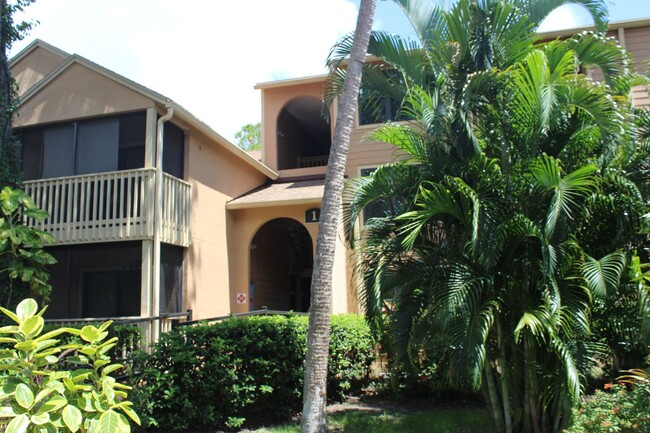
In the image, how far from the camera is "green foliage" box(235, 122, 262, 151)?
42.4m

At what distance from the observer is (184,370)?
301 inches

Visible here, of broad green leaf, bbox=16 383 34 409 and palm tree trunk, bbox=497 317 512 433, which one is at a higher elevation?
broad green leaf, bbox=16 383 34 409

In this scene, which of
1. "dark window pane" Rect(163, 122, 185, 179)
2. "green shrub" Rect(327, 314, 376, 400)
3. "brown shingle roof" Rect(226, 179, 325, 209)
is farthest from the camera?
"brown shingle roof" Rect(226, 179, 325, 209)

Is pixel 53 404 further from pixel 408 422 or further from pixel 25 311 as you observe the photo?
pixel 408 422

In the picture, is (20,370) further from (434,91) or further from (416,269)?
(434,91)

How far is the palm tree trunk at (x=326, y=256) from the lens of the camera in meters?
6.86

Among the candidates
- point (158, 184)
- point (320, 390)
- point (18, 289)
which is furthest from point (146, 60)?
point (320, 390)

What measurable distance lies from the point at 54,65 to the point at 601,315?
12.6 metres

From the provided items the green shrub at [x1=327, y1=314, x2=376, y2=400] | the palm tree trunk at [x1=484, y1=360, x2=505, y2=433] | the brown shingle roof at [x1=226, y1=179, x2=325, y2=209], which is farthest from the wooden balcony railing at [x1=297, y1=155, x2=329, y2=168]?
the palm tree trunk at [x1=484, y1=360, x2=505, y2=433]

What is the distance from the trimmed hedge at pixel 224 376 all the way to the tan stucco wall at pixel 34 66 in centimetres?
875

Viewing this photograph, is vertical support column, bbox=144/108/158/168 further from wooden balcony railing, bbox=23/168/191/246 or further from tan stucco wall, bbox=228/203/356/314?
tan stucco wall, bbox=228/203/356/314

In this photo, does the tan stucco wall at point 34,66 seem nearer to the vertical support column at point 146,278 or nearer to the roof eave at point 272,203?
the roof eave at point 272,203

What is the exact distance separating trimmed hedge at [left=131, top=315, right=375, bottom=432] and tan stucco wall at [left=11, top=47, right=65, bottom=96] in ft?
28.7

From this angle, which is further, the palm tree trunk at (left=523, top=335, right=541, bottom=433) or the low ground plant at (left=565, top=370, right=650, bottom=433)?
the palm tree trunk at (left=523, top=335, right=541, bottom=433)
